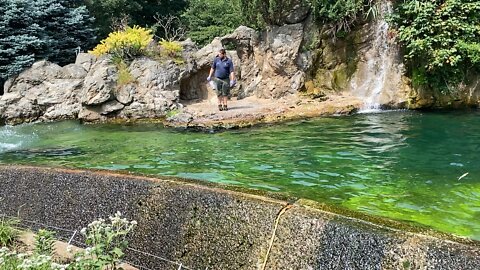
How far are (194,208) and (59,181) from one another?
175 centimetres

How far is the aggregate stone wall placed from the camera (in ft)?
9.64

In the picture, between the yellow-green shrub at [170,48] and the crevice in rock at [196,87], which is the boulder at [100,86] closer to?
the yellow-green shrub at [170,48]

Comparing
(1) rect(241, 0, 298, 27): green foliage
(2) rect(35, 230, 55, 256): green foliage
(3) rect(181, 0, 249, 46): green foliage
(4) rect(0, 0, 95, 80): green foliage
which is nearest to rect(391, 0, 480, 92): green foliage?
(1) rect(241, 0, 298, 27): green foliage

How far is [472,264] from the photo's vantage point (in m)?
2.63

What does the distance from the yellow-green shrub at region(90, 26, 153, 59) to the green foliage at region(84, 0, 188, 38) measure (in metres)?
5.67

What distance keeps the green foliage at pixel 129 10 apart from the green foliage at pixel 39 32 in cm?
217

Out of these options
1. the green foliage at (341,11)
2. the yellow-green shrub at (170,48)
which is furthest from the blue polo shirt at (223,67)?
the green foliage at (341,11)

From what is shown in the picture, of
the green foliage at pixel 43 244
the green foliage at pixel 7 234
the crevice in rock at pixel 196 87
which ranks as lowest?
the green foliage at pixel 7 234

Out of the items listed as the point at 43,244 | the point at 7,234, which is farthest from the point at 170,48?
the point at 43,244

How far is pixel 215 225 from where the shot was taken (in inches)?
150

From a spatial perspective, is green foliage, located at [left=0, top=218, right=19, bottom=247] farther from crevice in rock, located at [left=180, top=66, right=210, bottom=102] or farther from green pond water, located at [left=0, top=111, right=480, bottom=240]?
crevice in rock, located at [left=180, top=66, right=210, bottom=102]

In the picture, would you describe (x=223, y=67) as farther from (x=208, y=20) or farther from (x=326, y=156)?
(x=208, y=20)

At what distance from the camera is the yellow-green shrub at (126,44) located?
13.7 metres

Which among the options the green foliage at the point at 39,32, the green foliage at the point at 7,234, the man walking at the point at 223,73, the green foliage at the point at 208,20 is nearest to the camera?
the green foliage at the point at 7,234
